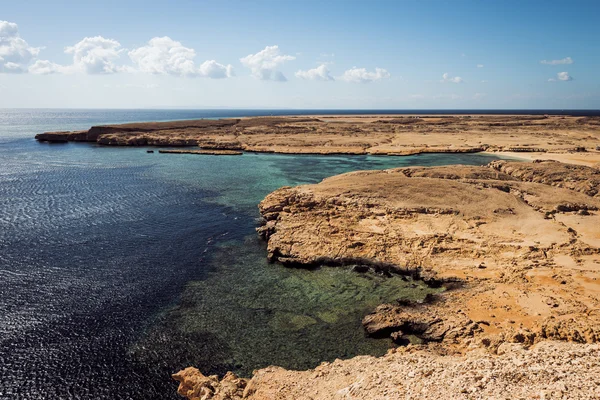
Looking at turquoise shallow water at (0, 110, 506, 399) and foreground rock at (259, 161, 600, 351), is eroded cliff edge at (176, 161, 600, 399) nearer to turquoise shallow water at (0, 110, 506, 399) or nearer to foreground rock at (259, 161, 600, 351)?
foreground rock at (259, 161, 600, 351)

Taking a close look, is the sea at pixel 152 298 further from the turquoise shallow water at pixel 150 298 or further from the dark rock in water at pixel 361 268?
the dark rock in water at pixel 361 268

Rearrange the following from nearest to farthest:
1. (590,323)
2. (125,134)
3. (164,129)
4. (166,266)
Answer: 1. (590,323)
2. (166,266)
3. (125,134)
4. (164,129)

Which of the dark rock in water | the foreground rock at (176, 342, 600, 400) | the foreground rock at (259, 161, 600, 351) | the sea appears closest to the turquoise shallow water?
the sea

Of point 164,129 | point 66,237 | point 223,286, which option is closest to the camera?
point 223,286

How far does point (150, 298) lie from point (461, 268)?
21.0 metres

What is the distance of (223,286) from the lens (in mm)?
24984

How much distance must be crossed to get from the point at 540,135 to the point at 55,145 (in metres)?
142

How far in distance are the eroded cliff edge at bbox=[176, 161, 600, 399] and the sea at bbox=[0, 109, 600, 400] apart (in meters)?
2.05

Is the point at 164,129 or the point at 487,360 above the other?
the point at 164,129

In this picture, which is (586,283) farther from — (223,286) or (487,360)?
(223,286)

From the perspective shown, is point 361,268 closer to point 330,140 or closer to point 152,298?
point 152,298

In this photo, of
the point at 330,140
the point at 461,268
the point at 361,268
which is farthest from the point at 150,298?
the point at 330,140

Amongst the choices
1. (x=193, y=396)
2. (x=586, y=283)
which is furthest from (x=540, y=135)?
(x=193, y=396)

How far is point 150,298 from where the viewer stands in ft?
76.6
